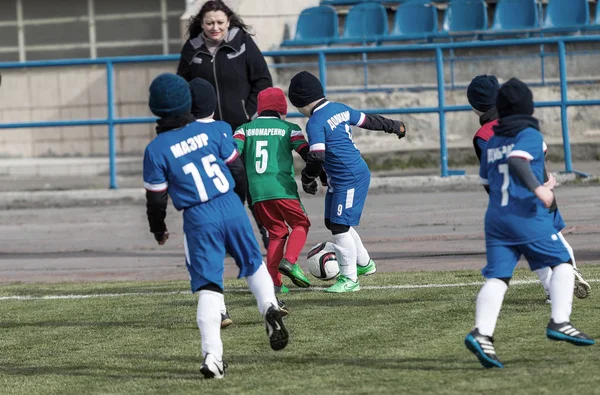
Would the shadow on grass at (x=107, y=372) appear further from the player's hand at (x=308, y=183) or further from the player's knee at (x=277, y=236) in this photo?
the player's knee at (x=277, y=236)

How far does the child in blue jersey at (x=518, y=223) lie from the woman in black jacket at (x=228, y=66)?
3.59 meters

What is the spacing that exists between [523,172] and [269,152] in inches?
118

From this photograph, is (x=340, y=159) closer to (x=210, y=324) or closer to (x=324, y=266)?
(x=324, y=266)

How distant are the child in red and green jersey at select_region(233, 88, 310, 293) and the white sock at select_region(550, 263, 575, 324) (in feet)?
9.27

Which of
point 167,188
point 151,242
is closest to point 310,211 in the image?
point 151,242

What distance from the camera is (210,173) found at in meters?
5.81

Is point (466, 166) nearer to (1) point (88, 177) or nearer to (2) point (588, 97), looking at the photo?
(2) point (588, 97)

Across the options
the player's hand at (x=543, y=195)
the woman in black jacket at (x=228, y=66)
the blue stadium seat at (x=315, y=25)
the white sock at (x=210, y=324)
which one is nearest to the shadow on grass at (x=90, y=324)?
the white sock at (x=210, y=324)

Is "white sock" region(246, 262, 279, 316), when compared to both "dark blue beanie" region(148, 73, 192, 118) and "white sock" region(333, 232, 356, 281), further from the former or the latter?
"white sock" region(333, 232, 356, 281)

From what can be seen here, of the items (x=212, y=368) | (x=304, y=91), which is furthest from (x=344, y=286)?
(x=212, y=368)

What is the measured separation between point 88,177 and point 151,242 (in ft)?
24.7

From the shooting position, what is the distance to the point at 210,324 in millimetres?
5641

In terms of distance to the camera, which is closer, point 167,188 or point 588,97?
point 167,188

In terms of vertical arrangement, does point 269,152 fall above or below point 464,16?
below
